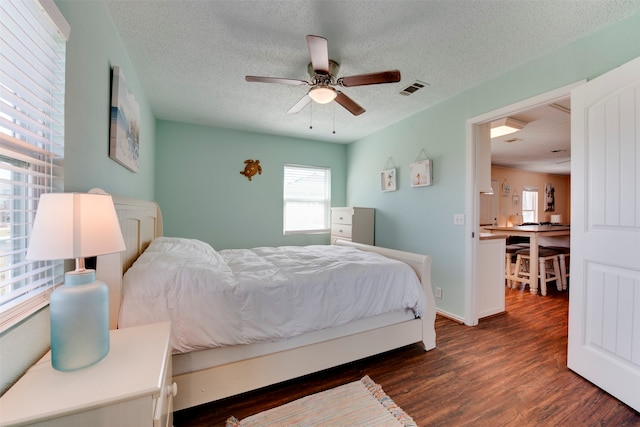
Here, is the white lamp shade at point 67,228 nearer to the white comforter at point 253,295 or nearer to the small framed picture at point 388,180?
the white comforter at point 253,295

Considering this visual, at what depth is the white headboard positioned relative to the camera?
4.05 feet

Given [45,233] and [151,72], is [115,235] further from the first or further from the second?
[151,72]

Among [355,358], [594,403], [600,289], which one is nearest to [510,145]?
[600,289]

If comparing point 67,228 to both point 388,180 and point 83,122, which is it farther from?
point 388,180

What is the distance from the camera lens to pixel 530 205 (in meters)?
7.21

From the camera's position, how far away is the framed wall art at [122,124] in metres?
1.69

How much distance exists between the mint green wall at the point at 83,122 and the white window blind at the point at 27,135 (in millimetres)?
85

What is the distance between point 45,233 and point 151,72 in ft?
7.31

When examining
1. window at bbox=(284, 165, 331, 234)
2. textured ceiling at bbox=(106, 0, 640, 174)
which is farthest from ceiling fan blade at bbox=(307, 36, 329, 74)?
window at bbox=(284, 165, 331, 234)

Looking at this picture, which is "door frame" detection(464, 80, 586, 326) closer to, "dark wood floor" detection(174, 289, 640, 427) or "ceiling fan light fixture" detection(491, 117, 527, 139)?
"dark wood floor" detection(174, 289, 640, 427)

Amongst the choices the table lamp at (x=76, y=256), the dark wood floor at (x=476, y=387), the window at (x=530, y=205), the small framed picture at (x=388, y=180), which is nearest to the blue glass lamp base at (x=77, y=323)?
the table lamp at (x=76, y=256)

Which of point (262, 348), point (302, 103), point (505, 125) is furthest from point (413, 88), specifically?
point (262, 348)

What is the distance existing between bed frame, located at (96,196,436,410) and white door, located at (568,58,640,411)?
988mm

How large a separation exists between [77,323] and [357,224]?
339cm
